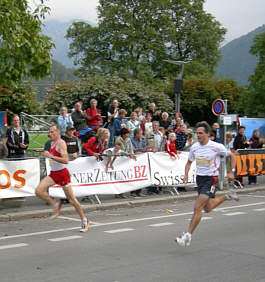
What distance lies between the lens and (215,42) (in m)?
59.9

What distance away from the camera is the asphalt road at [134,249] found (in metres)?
6.43

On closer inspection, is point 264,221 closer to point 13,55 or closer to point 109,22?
point 13,55

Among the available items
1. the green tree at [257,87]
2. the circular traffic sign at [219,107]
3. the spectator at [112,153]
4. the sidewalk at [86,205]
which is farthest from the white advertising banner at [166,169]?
the green tree at [257,87]

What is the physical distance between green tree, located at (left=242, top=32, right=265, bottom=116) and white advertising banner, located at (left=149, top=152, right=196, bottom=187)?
4190 centimetres

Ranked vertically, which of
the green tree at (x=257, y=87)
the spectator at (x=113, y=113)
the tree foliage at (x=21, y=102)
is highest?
the green tree at (x=257, y=87)

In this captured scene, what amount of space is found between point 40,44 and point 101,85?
18175mm

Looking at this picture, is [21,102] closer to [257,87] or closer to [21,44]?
[21,44]

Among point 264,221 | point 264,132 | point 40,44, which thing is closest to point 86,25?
point 264,132

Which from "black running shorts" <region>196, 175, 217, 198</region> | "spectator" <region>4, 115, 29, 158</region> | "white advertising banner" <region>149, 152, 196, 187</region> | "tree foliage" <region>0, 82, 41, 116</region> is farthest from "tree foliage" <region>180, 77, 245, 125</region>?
"black running shorts" <region>196, 175, 217, 198</region>

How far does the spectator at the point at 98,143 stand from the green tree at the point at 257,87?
43.9m

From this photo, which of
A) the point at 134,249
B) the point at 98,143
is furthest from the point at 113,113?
the point at 134,249

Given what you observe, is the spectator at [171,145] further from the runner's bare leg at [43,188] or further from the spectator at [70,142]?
the runner's bare leg at [43,188]

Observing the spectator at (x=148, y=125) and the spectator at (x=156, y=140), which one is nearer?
the spectator at (x=156, y=140)

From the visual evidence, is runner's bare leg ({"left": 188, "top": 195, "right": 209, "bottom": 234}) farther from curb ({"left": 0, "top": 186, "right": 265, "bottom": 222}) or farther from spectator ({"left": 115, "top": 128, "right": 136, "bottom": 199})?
spectator ({"left": 115, "top": 128, "right": 136, "bottom": 199})
